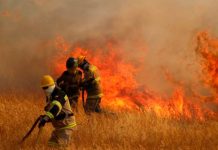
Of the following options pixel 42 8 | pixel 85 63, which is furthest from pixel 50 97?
pixel 42 8

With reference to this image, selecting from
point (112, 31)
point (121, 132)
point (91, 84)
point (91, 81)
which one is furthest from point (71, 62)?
point (112, 31)

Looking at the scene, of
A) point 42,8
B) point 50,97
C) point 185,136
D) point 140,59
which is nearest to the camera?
point 50,97

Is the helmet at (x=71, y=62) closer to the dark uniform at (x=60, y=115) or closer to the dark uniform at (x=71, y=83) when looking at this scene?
the dark uniform at (x=71, y=83)

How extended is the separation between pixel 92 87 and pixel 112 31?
624cm

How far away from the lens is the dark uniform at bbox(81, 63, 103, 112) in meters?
11.8

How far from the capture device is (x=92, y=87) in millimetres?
12047

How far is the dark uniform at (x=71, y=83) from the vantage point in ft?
37.8

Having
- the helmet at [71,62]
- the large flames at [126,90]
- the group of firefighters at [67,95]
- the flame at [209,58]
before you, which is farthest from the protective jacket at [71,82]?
the flame at [209,58]

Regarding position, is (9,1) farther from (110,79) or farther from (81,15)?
(110,79)

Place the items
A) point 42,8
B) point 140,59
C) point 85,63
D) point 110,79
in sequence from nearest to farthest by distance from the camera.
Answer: point 85,63, point 110,79, point 140,59, point 42,8

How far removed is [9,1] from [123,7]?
6978mm

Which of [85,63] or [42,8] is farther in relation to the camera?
[42,8]

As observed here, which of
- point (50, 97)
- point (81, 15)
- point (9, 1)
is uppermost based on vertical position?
point (9, 1)

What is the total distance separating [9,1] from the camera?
2398cm
